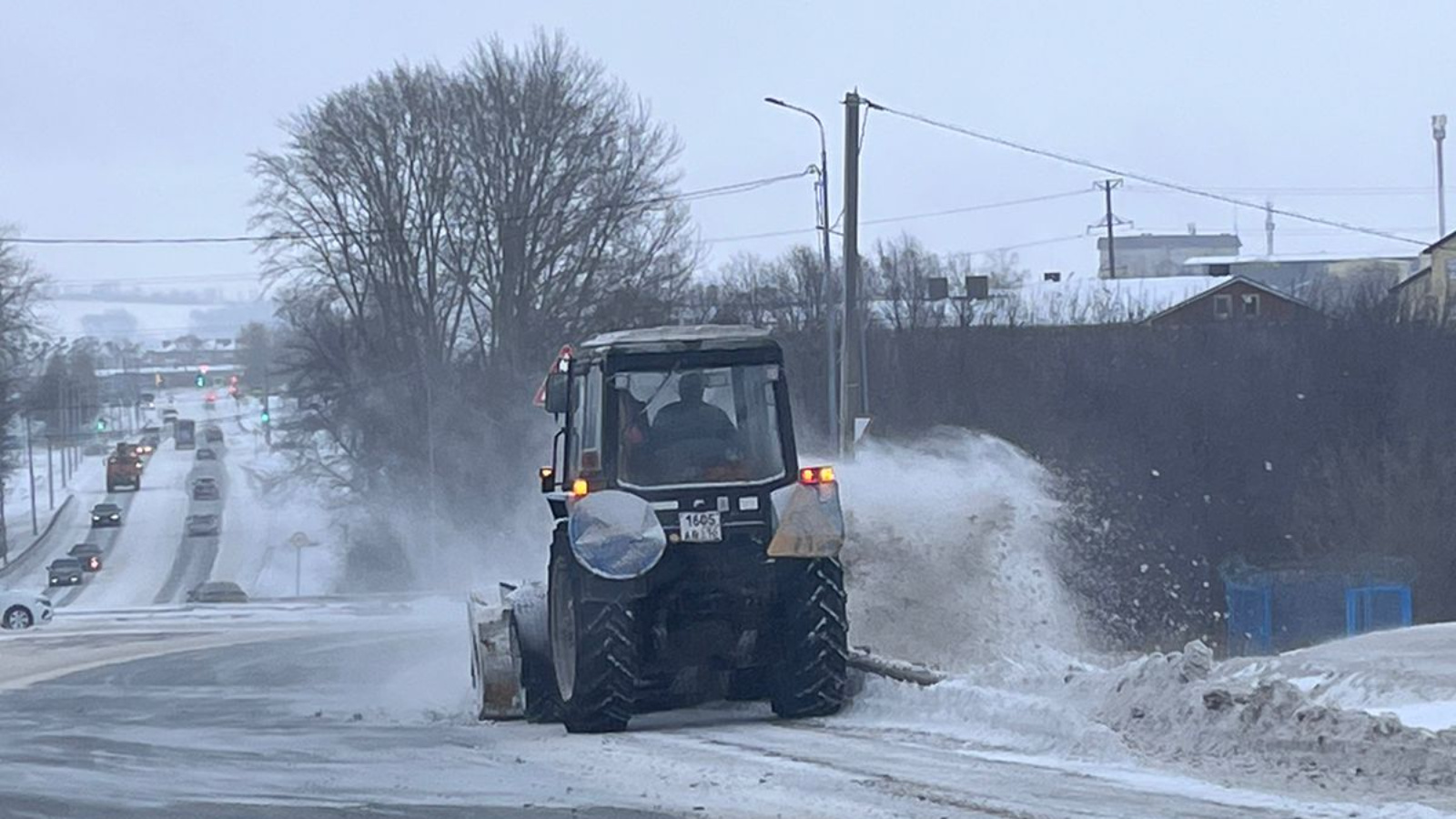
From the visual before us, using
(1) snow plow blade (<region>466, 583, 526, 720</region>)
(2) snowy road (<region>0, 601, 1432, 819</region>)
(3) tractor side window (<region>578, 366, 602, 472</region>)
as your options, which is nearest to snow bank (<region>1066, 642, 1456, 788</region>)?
(2) snowy road (<region>0, 601, 1432, 819</region>)

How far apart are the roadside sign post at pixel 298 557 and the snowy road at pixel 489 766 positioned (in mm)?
47012

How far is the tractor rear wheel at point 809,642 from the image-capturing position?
12836mm

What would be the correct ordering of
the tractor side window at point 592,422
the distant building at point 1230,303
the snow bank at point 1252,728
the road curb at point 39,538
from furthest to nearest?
the distant building at point 1230,303 < the road curb at point 39,538 < the tractor side window at point 592,422 < the snow bank at point 1252,728

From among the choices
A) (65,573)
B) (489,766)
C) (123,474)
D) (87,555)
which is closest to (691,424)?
(489,766)

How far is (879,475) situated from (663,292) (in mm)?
31947

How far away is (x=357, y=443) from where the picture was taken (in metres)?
59.8

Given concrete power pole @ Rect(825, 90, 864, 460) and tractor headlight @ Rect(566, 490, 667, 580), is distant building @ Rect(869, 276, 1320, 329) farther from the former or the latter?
tractor headlight @ Rect(566, 490, 667, 580)

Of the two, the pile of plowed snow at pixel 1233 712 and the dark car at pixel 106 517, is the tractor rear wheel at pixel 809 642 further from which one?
the dark car at pixel 106 517

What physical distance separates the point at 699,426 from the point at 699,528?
824mm

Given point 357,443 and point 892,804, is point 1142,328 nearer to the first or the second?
point 357,443

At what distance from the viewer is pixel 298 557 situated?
236ft

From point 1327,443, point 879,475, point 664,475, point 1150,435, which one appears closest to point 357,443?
point 1150,435

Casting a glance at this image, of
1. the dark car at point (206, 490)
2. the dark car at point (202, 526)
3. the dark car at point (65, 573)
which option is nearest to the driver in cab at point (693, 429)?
the dark car at point (65, 573)

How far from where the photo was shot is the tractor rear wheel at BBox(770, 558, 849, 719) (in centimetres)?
1284
